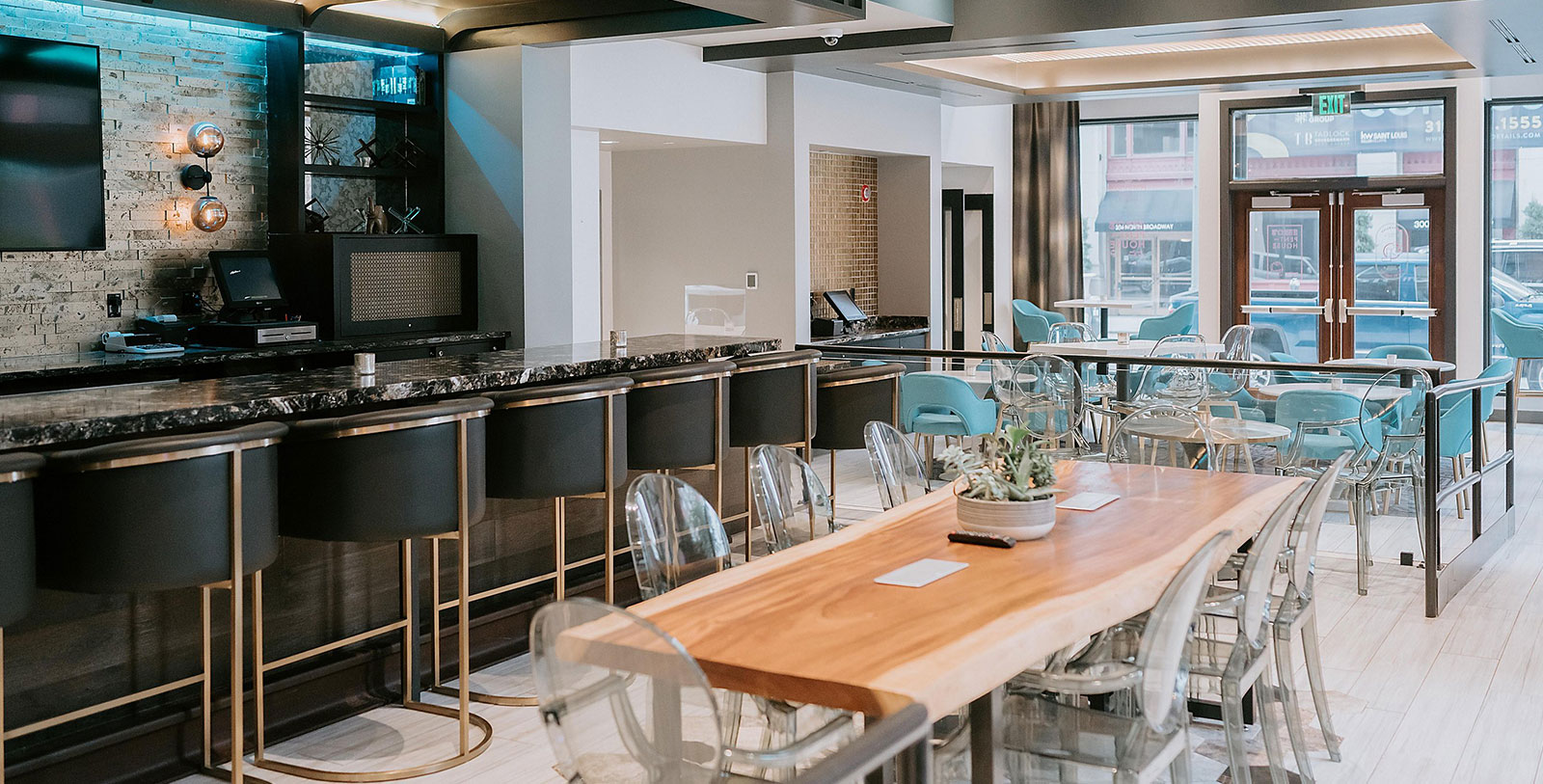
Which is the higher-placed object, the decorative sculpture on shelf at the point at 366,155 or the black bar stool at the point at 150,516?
the decorative sculpture on shelf at the point at 366,155

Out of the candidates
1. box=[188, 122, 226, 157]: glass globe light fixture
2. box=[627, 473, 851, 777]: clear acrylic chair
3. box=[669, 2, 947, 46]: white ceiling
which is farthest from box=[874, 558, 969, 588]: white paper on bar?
box=[188, 122, 226, 157]: glass globe light fixture

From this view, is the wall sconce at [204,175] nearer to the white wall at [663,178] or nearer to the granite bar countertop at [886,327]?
the white wall at [663,178]

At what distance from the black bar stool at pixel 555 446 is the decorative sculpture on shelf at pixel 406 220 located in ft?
11.8

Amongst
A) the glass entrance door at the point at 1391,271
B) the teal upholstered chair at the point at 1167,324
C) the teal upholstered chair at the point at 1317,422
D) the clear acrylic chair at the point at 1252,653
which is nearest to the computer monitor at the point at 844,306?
the teal upholstered chair at the point at 1167,324

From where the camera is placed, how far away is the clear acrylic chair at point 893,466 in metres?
4.59

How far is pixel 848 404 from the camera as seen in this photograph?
21.5 feet

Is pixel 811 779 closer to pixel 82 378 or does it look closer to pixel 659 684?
pixel 659 684

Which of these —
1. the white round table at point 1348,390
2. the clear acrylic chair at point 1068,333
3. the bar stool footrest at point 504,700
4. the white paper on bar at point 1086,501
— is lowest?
the bar stool footrest at point 504,700

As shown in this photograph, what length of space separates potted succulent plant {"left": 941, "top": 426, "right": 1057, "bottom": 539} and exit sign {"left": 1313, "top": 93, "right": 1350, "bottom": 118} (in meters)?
8.40

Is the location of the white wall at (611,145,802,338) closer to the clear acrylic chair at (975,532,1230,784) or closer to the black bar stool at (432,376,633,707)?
the black bar stool at (432,376,633,707)

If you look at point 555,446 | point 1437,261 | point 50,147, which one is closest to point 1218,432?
point 555,446

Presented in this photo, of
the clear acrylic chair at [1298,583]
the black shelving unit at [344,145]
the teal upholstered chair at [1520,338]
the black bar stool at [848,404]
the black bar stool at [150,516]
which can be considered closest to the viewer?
the black bar stool at [150,516]

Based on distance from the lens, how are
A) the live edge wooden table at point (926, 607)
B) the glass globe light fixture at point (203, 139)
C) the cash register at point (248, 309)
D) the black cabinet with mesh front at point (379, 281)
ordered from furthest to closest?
the black cabinet with mesh front at point (379, 281), the glass globe light fixture at point (203, 139), the cash register at point (248, 309), the live edge wooden table at point (926, 607)

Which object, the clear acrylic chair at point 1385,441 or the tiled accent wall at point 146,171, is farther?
the tiled accent wall at point 146,171
